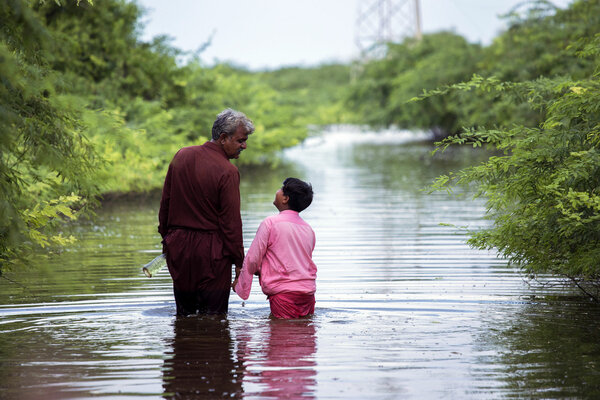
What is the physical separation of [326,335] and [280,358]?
2.59 feet

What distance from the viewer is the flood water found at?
18.2ft

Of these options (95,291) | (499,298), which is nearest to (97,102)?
(95,291)

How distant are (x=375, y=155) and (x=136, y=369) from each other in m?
37.2

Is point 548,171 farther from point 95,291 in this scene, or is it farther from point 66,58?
point 66,58

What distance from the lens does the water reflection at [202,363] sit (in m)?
5.44

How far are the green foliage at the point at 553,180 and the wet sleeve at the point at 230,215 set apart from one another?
170 centimetres

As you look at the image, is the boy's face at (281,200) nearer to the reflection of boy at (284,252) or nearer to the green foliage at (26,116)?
the reflection of boy at (284,252)

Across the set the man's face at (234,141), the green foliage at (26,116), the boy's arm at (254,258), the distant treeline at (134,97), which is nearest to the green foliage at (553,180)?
the distant treeline at (134,97)

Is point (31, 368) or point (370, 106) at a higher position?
point (370, 106)

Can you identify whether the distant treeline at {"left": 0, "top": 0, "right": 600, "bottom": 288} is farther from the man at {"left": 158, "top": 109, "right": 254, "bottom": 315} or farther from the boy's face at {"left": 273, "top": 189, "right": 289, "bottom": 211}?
the boy's face at {"left": 273, "top": 189, "right": 289, "bottom": 211}

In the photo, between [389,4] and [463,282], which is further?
[389,4]

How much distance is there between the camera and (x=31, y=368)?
19.7ft

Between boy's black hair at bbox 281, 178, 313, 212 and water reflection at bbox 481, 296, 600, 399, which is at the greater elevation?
boy's black hair at bbox 281, 178, 313, 212

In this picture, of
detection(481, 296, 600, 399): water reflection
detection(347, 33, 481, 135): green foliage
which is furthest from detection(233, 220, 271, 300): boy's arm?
detection(347, 33, 481, 135): green foliage
